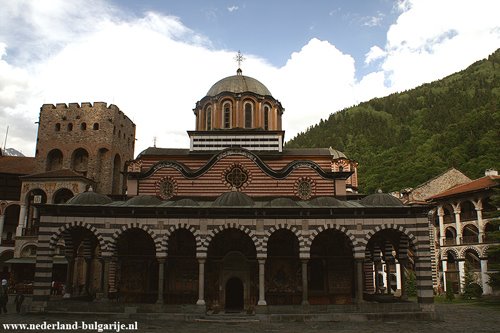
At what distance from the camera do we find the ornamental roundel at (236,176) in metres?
24.1

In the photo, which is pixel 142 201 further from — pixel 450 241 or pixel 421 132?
pixel 421 132

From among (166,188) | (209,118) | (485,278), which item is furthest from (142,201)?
(485,278)

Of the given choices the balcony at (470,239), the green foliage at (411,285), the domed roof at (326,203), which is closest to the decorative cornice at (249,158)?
the domed roof at (326,203)

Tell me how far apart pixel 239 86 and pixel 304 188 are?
9.36 m

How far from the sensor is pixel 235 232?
21.8 meters

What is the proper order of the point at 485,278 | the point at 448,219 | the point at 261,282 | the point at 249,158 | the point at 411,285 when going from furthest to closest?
the point at 448,219
the point at 411,285
the point at 485,278
the point at 249,158
the point at 261,282

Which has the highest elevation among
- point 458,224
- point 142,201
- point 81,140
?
point 81,140

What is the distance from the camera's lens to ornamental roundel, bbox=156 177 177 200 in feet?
79.3

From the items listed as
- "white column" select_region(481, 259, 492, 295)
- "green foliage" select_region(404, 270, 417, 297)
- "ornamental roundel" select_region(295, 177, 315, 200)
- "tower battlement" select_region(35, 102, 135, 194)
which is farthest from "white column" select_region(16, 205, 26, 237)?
"white column" select_region(481, 259, 492, 295)

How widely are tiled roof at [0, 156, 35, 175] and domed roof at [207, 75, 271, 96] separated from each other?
21.4m

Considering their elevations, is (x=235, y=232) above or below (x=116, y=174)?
below

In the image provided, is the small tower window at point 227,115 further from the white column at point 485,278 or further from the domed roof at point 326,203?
the white column at point 485,278

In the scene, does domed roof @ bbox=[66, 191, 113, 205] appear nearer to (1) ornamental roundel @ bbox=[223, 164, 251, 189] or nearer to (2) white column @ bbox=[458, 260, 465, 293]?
(1) ornamental roundel @ bbox=[223, 164, 251, 189]

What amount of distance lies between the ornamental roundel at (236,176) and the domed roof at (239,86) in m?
6.82
